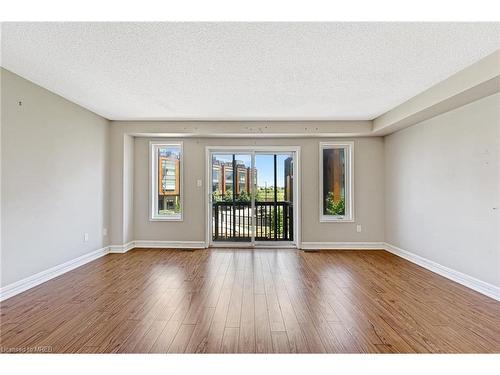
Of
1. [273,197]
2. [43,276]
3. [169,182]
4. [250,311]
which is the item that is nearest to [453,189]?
[273,197]

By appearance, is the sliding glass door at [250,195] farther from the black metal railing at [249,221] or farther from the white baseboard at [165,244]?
the white baseboard at [165,244]

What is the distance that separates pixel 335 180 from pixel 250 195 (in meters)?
1.75

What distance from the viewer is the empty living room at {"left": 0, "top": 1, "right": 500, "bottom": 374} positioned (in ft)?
7.18

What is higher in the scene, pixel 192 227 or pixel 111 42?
pixel 111 42

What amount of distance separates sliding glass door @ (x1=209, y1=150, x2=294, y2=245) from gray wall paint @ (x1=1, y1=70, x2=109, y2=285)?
83.8 inches

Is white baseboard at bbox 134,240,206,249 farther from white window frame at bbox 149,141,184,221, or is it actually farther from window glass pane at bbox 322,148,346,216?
window glass pane at bbox 322,148,346,216

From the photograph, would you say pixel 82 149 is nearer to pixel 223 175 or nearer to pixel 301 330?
pixel 223 175

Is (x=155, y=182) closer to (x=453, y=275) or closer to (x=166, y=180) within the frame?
(x=166, y=180)

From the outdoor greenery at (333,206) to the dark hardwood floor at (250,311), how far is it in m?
1.47

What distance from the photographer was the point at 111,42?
2361 mm

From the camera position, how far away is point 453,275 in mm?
3572
